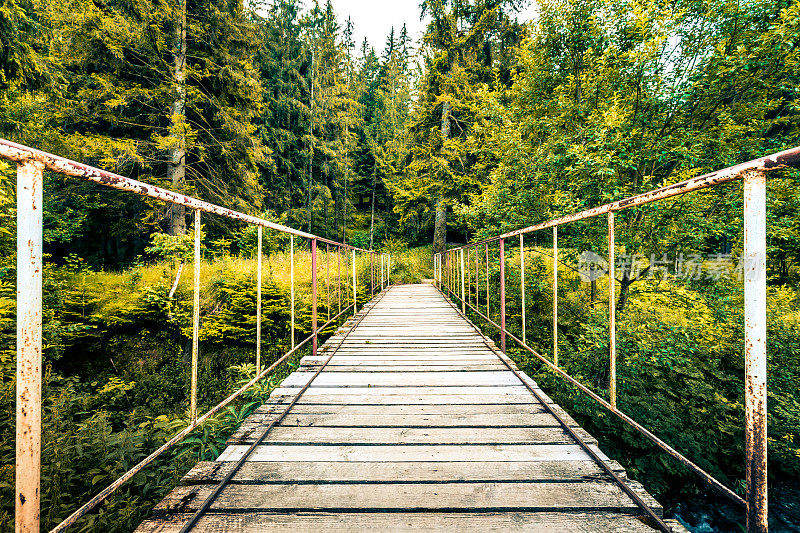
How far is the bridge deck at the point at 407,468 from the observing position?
127 centimetres

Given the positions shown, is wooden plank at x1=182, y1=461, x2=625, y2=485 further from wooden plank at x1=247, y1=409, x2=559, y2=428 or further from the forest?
the forest

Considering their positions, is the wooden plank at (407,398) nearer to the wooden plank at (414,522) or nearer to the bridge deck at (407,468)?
the bridge deck at (407,468)

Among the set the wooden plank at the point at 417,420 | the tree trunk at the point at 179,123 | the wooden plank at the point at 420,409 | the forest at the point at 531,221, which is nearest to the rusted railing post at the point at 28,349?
the wooden plank at the point at 417,420

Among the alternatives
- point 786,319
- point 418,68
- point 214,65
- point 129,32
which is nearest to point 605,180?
point 786,319

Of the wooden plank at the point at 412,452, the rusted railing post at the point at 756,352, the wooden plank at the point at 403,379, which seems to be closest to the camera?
the rusted railing post at the point at 756,352

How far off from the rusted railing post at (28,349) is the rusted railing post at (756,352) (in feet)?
5.99

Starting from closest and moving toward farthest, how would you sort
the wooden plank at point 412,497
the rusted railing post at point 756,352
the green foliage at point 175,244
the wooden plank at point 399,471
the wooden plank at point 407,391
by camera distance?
the rusted railing post at point 756,352 → the wooden plank at point 412,497 → the wooden plank at point 399,471 → the wooden plank at point 407,391 → the green foliage at point 175,244

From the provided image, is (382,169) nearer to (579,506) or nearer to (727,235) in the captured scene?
(727,235)

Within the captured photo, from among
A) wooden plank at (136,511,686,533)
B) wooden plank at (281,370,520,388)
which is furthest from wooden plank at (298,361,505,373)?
wooden plank at (136,511,686,533)

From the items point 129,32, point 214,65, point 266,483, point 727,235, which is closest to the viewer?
point 266,483

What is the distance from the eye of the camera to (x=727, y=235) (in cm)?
561

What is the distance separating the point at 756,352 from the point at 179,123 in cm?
1059

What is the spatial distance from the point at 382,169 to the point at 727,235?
935 inches

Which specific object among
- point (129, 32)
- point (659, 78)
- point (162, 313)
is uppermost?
point (129, 32)
